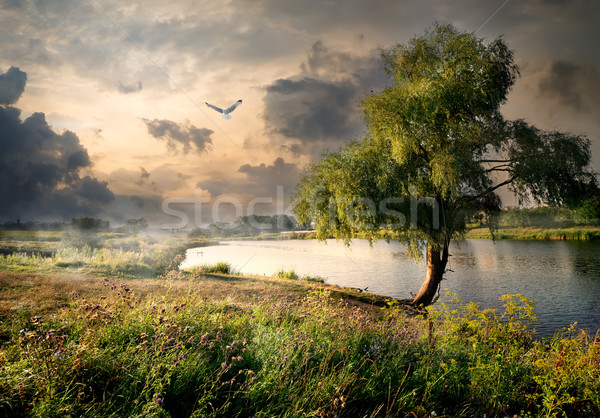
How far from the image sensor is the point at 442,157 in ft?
40.6

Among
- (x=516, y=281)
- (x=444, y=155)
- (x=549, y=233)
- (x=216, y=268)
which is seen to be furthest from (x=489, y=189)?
(x=549, y=233)

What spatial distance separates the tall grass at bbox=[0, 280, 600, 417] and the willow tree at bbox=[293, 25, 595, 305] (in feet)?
24.3

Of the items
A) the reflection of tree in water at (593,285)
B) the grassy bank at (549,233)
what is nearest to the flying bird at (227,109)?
the reflection of tree in water at (593,285)

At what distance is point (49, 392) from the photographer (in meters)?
3.01

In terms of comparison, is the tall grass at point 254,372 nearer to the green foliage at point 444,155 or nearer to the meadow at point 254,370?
the meadow at point 254,370

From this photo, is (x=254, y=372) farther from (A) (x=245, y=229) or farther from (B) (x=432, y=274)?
(A) (x=245, y=229)

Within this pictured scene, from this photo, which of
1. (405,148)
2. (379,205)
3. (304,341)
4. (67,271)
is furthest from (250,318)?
(67,271)

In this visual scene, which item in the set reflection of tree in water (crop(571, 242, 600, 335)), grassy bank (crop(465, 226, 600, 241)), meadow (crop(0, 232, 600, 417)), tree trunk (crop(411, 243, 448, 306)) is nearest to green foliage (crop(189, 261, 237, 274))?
tree trunk (crop(411, 243, 448, 306))

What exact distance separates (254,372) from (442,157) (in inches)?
439

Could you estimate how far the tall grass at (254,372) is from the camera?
3242 millimetres

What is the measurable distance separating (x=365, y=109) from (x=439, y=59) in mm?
3612

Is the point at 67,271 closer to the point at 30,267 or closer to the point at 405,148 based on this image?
the point at 30,267

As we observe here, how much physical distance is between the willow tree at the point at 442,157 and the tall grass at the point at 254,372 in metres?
7.41

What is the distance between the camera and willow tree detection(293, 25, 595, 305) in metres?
12.9
